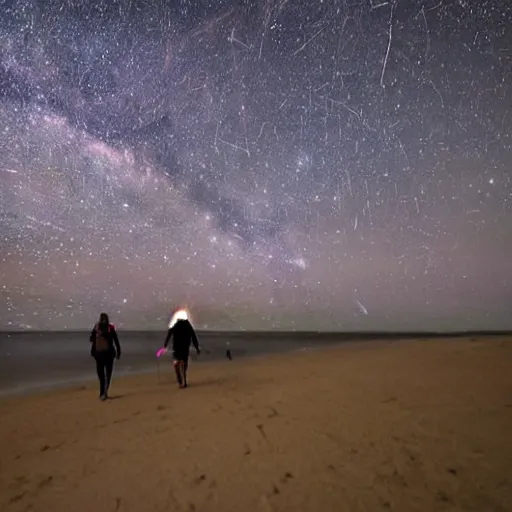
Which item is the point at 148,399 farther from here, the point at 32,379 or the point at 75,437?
the point at 32,379

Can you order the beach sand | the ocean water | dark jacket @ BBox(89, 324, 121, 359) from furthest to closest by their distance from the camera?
the ocean water < dark jacket @ BBox(89, 324, 121, 359) < the beach sand

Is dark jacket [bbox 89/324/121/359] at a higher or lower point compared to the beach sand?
higher

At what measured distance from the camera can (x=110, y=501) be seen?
3.91m

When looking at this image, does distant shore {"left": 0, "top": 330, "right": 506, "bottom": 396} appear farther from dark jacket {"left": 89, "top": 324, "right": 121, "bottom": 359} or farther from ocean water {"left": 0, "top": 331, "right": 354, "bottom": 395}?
dark jacket {"left": 89, "top": 324, "right": 121, "bottom": 359}

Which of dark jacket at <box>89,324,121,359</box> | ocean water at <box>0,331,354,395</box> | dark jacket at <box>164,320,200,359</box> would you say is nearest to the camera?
dark jacket at <box>89,324,121,359</box>

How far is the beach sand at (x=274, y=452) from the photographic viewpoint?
3781 mm

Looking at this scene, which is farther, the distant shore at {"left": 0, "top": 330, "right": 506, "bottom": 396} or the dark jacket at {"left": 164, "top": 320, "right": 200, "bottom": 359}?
the distant shore at {"left": 0, "top": 330, "right": 506, "bottom": 396}

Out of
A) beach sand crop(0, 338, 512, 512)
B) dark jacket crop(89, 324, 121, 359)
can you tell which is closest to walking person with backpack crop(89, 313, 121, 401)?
dark jacket crop(89, 324, 121, 359)

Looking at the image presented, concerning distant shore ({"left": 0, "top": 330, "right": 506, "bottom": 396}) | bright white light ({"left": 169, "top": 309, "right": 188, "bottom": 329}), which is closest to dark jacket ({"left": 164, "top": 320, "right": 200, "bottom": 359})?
bright white light ({"left": 169, "top": 309, "right": 188, "bottom": 329})

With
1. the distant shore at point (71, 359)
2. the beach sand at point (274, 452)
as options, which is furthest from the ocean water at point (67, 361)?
the beach sand at point (274, 452)

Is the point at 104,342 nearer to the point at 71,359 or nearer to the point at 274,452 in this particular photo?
the point at 274,452

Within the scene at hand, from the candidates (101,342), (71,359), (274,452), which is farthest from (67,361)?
(274,452)

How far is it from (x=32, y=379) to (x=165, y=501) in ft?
61.0

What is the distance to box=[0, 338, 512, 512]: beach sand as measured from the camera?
3781 mm
